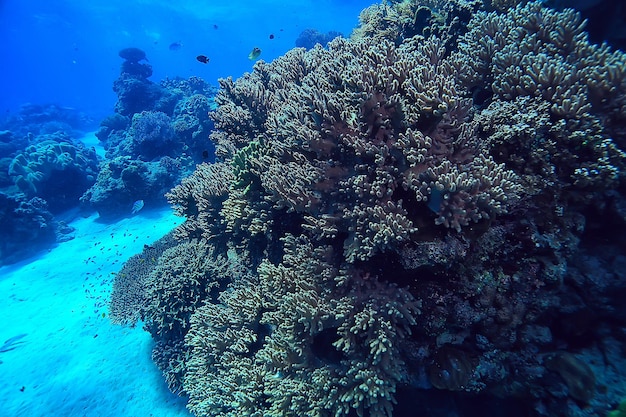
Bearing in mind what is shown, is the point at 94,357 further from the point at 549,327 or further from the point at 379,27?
the point at 379,27

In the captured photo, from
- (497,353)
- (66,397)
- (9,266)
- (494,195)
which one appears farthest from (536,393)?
(9,266)

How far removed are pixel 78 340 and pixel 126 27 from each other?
89.0 m

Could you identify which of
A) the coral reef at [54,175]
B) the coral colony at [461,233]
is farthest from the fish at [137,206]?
the coral colony at [461,233]

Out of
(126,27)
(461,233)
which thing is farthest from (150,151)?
(126,27)

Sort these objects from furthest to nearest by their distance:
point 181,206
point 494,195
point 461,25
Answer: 1. point 181,206
2. point 461,25
3. point 494,195

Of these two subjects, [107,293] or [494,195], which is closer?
[494,195]

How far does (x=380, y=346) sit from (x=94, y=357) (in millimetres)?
8410

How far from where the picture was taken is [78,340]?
8.60 meters

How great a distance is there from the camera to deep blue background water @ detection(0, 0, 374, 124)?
192ft

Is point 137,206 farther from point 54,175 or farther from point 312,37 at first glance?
point 312,37

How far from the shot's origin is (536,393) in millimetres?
2877

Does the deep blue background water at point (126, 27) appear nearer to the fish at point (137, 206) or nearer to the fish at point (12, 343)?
the fish at point (137, 206)

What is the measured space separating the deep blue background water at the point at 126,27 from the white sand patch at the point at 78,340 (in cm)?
2177

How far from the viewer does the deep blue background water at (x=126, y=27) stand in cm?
5850
